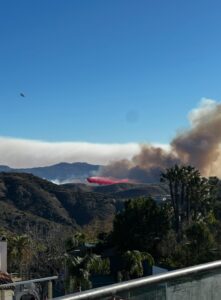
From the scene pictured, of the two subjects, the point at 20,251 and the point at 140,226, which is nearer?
the point at 140,226

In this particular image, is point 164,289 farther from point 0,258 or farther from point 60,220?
point 60,220

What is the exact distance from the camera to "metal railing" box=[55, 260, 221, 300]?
130 inches

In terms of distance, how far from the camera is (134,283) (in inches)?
144

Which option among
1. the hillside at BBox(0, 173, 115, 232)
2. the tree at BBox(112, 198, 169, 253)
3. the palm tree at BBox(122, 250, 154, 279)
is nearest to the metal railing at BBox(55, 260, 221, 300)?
the palm tree at BBox(122, 250, 154, 279)

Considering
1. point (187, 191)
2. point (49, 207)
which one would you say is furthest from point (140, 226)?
point (49, 207)

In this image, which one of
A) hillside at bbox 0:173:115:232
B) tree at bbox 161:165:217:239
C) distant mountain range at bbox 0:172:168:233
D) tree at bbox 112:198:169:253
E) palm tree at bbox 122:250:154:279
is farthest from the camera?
hillside at bbox 0:173:115:232

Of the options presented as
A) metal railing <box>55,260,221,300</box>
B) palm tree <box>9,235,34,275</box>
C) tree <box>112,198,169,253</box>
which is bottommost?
palm tree <box>9,235,34,275</box>

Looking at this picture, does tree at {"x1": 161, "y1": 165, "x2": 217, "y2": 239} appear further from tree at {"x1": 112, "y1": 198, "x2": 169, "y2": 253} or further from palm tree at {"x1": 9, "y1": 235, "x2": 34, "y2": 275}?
palm tree at {"x1": 9, "y1": 235, "x2": 34, "y2": 275}

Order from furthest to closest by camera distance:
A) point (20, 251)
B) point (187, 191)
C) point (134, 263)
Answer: point (187, 191)
point (20, 251)
point (134, 263)

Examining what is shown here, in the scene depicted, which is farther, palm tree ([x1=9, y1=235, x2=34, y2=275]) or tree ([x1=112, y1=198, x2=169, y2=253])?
palm tree ([x1=9, y1=235, x2=34, y2=275])

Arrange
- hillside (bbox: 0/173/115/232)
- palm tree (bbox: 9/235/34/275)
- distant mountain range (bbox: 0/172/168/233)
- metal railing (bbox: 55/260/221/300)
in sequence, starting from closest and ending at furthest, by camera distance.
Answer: metal railing (bbox: 55/260/221/300), palm tree (bbox: 9/235/34/275), distant mountain range (bbox: 0/172/168/233), hillside (bbox: 0/173/115/232)

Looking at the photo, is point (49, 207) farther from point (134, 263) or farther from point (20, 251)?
point (134, 263)

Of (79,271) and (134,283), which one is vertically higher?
(134,283)

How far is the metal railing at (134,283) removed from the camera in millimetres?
3302
